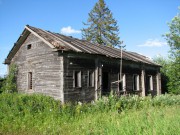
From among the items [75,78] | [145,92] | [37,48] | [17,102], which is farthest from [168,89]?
[17,102]

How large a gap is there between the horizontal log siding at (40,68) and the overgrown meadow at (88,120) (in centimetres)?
290

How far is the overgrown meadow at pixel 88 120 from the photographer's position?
585 cm

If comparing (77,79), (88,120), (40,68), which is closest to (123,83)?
(77,79)

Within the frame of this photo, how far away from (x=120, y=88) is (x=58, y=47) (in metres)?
7.94

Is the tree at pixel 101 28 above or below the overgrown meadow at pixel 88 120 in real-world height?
above

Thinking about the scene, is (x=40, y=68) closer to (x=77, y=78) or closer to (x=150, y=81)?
(x=77, y=78)

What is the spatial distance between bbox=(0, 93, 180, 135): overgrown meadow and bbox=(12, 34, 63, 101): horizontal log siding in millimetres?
2896

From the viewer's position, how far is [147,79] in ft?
75.7

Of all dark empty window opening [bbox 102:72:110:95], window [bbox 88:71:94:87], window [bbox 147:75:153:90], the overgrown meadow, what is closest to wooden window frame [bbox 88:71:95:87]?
window [bbox 88:71:94:87]

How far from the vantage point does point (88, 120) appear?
813 cm

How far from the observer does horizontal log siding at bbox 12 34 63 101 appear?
14648 millimetres

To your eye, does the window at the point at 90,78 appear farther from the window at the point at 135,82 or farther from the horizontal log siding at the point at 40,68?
the window at the point at 135,82

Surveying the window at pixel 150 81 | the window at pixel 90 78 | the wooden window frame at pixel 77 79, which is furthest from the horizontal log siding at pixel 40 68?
the window at pixel 150 81

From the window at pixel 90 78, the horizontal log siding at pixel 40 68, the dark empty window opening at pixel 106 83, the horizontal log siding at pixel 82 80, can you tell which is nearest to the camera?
the horizontal log siding at pixel 82 80
